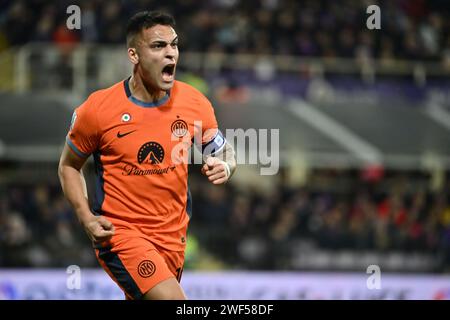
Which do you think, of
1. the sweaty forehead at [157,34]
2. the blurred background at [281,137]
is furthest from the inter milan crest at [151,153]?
the blurred background at [281,137]

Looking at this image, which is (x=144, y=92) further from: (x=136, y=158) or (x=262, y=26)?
(x=262, y=26)

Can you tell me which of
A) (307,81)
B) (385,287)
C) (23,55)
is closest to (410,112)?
(307,81)

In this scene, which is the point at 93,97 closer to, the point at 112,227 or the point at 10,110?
the point at 112,227

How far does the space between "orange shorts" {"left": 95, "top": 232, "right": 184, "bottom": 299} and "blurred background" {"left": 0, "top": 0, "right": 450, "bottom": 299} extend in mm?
6844

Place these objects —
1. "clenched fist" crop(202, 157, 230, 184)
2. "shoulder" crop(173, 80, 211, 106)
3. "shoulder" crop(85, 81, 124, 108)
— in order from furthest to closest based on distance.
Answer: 1. "shoulder" crop(173, 80, 211, 106)
2. "shoulder" crop(85, 81, 124, 108)
3. "clenched fist" crop(202, 157, 230, 184)

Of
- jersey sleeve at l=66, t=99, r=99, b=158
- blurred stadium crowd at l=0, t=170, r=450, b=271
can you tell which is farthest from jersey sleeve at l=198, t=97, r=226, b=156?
blurred stadium crowd at l=0, t=170, r=450, b=271

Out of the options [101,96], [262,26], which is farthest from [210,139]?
[262,26]

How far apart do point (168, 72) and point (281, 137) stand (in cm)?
1077

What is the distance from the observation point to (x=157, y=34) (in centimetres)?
580

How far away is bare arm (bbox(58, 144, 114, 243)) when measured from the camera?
5.73 meters

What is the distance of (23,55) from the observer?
16438 millimetres

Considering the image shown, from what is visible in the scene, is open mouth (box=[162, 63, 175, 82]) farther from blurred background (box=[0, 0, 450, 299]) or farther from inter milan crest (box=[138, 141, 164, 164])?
blurred background (box=[0, 0, 450, 299])
